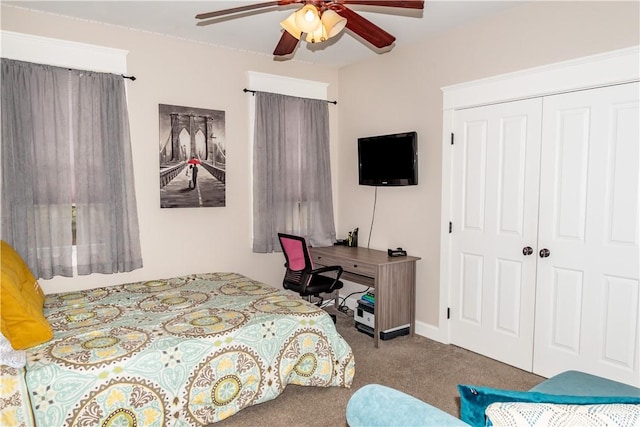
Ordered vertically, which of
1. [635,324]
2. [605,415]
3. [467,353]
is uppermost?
[605,415]

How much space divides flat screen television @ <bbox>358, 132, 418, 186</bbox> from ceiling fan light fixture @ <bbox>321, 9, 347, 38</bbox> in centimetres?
178

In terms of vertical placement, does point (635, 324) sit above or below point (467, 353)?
above

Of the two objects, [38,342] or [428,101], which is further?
[428,101]

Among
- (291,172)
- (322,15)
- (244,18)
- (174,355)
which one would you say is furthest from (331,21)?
(291,172)

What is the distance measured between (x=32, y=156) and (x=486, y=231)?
3613mm

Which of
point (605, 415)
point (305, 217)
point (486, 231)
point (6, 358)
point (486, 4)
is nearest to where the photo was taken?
point (605, 415)

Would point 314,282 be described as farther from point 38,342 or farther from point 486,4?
point 486,4

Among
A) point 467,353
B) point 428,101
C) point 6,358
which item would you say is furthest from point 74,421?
point 428,101

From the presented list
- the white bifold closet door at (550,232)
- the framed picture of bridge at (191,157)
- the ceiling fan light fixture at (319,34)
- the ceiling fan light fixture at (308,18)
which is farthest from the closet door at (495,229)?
the framed picture of bridge at (191,157)

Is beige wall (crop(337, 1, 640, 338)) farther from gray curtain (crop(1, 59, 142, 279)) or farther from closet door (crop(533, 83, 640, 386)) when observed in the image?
gray curtain (crop(1, 59, 142, 279))

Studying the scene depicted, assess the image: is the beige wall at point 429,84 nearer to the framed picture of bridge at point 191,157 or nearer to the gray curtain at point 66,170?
the framed picture of bridge at point 191,157

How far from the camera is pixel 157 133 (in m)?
3.82

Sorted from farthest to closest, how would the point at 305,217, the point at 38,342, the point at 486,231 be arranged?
the point at 305,217
the point at 486,231
the point at 38,342

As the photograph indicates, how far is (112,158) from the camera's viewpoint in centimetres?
355
